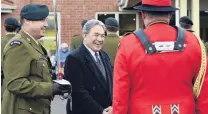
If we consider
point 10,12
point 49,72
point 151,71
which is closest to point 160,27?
point 151,71

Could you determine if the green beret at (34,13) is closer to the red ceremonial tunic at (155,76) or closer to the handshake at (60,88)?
the handshake at (60,88)

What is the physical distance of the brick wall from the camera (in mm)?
15461

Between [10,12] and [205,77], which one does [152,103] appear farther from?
[10,12]

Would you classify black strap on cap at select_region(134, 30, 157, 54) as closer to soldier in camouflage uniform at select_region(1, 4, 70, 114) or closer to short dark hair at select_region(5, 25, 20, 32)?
soldier in camouflage uniform at select_region(1, 4, 70, 114)

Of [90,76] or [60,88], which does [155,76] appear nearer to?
[60,88]

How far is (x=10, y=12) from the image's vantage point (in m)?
15.2

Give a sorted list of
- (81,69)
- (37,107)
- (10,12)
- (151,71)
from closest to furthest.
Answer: (151,71), (37,107), (81,69), (10,12)

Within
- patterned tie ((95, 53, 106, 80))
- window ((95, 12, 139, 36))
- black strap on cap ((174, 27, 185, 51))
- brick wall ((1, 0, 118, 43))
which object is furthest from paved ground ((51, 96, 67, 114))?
black strap on cap ((174, 27, 185, 51))

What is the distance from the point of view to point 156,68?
372 centimetres

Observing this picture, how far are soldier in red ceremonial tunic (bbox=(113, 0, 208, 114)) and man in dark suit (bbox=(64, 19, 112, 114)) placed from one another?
989 millimetres

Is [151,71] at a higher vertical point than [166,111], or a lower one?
higher

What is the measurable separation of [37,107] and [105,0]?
11578mm

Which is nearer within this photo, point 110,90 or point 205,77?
point 205,77

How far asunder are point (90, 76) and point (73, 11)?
10794 millimetres
